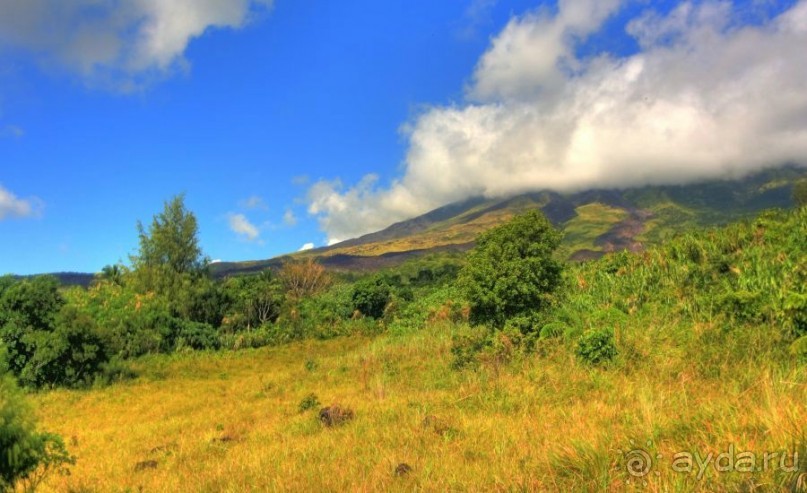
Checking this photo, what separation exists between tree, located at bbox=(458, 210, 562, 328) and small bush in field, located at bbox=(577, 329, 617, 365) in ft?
16.1

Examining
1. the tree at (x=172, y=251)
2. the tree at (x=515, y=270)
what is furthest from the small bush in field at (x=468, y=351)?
the tree at (x=172, y=251)

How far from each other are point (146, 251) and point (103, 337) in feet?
94.9

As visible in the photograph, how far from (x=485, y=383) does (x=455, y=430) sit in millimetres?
3771

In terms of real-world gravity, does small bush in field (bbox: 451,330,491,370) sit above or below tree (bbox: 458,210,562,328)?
below

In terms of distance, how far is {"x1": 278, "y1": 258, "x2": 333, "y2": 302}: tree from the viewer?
2088 inches

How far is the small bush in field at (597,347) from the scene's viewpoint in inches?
389

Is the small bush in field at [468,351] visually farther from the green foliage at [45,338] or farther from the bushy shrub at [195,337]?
the bushy shrub at [195,337]

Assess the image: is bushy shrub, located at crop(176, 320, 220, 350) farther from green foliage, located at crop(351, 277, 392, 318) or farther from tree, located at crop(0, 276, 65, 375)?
green foliage, located at crop(351, 277, 392, 318)

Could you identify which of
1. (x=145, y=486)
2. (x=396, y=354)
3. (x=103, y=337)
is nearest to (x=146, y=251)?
(x=103, y=337)

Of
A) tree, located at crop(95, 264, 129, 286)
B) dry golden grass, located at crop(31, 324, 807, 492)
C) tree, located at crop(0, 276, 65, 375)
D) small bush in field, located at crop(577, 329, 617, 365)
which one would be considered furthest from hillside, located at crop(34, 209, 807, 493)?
tree, located at crop(95, 264, 129, 286)

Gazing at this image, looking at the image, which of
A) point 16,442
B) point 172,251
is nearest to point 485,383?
point 16,442

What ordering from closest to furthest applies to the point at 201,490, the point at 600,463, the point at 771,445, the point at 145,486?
1. the point at 771,445
2. the point at 600,463
3. the point at 201,490
4. the point at 145,486

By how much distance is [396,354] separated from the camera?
18766mm

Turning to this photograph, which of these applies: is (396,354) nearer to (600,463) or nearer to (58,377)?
(58,377)
